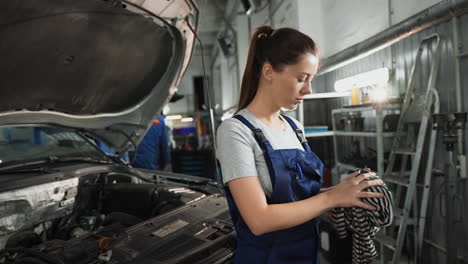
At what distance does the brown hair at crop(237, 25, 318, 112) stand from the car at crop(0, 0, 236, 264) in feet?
2.43

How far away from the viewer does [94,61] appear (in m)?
1.97

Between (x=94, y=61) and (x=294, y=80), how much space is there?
4.66 ft

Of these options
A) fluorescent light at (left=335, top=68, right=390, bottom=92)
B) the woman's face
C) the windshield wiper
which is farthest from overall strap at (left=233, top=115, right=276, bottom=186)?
fluorescent light at (left=335, top=68, right=390, bottom=92)

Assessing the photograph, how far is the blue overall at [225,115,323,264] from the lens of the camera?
1.04m

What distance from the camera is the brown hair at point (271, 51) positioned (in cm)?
106

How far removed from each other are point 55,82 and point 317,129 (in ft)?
10.1

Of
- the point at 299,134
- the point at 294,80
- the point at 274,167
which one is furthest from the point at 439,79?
the point at 274,167

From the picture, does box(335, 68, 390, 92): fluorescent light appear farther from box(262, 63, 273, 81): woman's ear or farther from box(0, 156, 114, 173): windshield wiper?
box(0, 156, 114, 173): windshield wiper

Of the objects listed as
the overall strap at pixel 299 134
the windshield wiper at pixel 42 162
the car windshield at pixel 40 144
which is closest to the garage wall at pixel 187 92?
the car windshield at pixel 40 144

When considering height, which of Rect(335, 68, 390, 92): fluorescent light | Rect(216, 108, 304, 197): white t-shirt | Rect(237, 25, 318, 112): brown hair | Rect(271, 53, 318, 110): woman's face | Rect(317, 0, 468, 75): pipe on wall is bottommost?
Rect(216, 108, 304, 197): white t-shirt

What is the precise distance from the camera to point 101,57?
1963mm

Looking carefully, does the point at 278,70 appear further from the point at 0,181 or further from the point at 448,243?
the point at 448,243

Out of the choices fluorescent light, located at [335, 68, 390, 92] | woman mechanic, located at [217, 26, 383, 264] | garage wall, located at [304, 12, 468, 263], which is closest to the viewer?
woman mechanic, located at [217, 26, 383, 264]

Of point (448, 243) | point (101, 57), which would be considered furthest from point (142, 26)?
point (448, 243)
